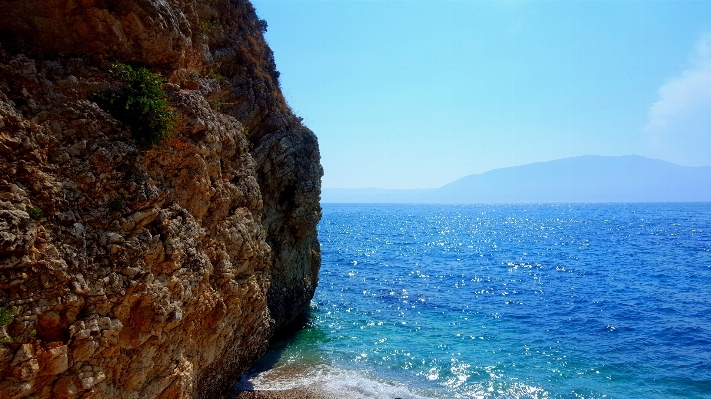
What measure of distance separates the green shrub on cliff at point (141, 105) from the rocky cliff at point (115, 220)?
0.23m

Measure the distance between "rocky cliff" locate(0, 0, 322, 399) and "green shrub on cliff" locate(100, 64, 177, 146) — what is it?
23cm

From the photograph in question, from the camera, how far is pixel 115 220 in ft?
28.1

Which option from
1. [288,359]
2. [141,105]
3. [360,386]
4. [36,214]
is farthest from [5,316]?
[288,359]

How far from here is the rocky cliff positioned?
7195 millimetres

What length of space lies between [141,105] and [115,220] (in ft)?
8.83

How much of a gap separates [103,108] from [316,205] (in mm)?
14887

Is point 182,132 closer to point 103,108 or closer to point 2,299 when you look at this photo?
point 103,108

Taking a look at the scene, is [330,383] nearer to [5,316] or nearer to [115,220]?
[115,220]

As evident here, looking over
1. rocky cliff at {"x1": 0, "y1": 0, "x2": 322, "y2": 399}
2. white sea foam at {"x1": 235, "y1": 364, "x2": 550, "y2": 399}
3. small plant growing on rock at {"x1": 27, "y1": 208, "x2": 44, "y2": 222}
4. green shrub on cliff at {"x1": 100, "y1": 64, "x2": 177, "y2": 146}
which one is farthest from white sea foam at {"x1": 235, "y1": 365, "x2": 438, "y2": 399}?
small plant growing on rock at {"x1": 27, "y1": 208, "x2": 44, "y2": 222}

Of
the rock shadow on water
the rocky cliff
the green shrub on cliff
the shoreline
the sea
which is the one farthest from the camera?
A: the sea

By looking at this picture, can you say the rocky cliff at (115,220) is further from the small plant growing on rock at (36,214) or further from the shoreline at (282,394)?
the shoreline at (282,394)

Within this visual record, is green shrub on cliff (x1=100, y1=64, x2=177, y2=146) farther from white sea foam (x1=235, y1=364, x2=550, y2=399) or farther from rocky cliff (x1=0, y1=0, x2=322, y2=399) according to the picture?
white sea foam (x1=235, y1=364, x2=550, y2=399)

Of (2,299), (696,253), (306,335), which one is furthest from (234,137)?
(696,253)

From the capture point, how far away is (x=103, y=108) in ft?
30.4
